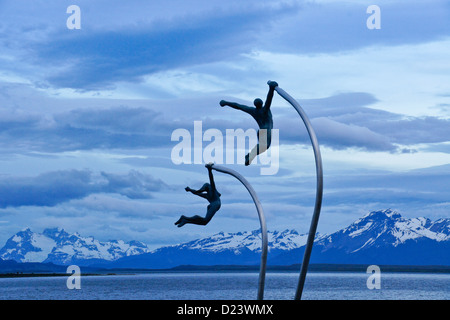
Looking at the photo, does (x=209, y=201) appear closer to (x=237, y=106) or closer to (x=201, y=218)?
(x=201, y=218)

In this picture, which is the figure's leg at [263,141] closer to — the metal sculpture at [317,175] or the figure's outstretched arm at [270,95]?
the figure's outstretched arm at [270,95]

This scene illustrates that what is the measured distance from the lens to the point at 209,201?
21516mm

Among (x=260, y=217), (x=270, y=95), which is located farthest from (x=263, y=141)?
(x=260, y=217)

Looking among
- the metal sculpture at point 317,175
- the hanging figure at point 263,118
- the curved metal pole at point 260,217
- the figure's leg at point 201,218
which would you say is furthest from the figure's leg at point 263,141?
the figure's leg at point 201,218

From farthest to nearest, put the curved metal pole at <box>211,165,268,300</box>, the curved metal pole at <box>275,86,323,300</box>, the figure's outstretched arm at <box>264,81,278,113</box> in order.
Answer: the curved metal pole at <box>211,165,268,300</box> < the figure's outstretched arm at <box>264,81,278,113</box> < the curved metal pole at <box>275,86,323,300</box>

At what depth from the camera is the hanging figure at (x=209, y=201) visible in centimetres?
2134

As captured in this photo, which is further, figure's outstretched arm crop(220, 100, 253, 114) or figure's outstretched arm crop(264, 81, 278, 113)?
figure's outstretched arm crop(220, 100, 253, 114)

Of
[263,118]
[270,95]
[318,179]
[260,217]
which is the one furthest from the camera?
[260,217]

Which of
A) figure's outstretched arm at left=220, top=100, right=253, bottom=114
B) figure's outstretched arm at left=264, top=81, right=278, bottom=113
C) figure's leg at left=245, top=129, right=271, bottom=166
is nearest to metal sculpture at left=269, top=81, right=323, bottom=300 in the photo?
figure's outstretched arm at left=264, top=81, right=278, bottom=113

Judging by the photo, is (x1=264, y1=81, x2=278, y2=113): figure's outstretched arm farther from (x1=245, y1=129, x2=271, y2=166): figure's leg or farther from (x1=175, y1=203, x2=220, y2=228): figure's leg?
(x1=175, y1=203, x2=220, y2=228): figure's leg

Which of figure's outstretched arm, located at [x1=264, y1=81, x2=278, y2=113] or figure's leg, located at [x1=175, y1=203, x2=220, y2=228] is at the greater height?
figure's outstretched arm, located at [x1=264, y1=81, x2=278, y2=113]

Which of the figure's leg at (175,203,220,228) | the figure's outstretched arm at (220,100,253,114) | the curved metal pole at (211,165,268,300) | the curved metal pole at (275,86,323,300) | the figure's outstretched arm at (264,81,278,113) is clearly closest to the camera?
the curved metal pole at (275,86,323,300)

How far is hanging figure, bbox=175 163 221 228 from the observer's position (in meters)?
21.3
